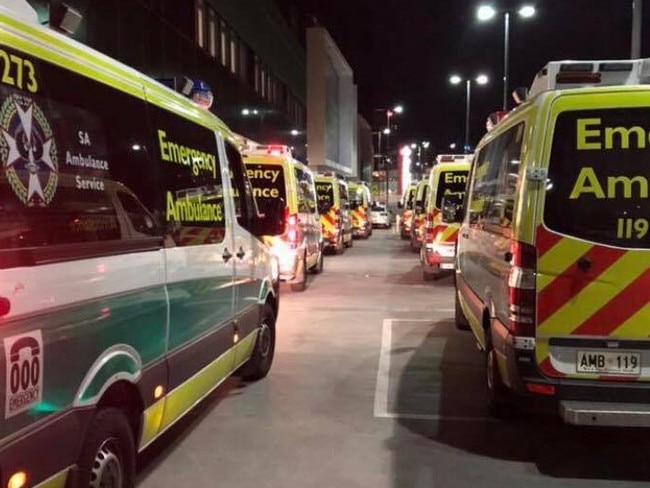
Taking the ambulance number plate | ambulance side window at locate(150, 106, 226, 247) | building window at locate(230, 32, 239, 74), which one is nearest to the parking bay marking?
the ambulance number plate

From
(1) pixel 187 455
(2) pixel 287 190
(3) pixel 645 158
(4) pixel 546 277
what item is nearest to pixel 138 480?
(1) pixel 187 455

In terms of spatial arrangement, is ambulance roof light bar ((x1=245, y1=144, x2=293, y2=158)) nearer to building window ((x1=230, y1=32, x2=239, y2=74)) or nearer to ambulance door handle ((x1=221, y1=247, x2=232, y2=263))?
ambulance door handle ((x1=221, y1=247, x2=232, y2=263))

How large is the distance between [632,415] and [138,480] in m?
3.06

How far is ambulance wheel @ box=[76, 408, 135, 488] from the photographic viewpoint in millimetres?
3402

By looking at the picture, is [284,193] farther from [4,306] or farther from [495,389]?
[4,306]

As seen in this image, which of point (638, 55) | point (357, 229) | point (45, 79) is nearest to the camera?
point (45, 79)

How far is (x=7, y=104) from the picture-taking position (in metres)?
2.94

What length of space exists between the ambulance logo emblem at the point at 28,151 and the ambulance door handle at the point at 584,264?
310cm

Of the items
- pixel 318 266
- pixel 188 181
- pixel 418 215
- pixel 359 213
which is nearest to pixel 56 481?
pixel 188 181

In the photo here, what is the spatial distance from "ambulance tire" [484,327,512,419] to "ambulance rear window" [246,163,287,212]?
6.60 m

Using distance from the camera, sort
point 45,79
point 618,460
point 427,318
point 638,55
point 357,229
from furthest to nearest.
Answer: point 357,229 → point 638,55 → point 427,318 → point 618,460 → point 45,79

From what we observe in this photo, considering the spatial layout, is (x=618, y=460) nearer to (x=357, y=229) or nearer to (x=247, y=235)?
(x=247, y=235)

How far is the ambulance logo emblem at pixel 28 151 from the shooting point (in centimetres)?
293

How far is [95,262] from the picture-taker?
3.49m
